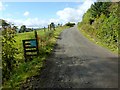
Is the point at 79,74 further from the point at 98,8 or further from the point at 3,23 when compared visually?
the point at 98,8

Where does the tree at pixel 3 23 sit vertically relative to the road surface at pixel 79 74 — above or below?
above

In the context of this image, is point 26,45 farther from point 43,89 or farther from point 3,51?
point 43,89

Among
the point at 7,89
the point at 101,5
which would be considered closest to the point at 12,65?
the point at 7,89

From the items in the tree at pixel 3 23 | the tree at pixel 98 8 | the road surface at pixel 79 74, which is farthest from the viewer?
the tree at pixel 98 8

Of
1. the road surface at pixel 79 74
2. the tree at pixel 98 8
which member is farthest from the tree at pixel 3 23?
the tree at pixel 98 8

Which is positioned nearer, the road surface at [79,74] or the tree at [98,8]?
the road surface at [79,74]

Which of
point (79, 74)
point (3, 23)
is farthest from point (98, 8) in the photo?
point (79, 74)

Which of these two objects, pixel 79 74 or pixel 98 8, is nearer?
pixel 79 74

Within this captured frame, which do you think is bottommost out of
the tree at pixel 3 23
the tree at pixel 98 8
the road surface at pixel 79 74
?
the road surface at pixel 79 74

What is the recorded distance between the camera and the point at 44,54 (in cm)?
1894

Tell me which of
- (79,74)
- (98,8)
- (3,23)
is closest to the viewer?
(79,74)

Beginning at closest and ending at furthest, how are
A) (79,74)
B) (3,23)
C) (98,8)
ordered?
(79,74), (3,23), (98,8)

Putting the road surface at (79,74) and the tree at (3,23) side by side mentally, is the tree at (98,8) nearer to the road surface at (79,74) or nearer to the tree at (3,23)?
the road surface at (79,74)

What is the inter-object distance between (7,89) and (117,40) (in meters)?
11.4
